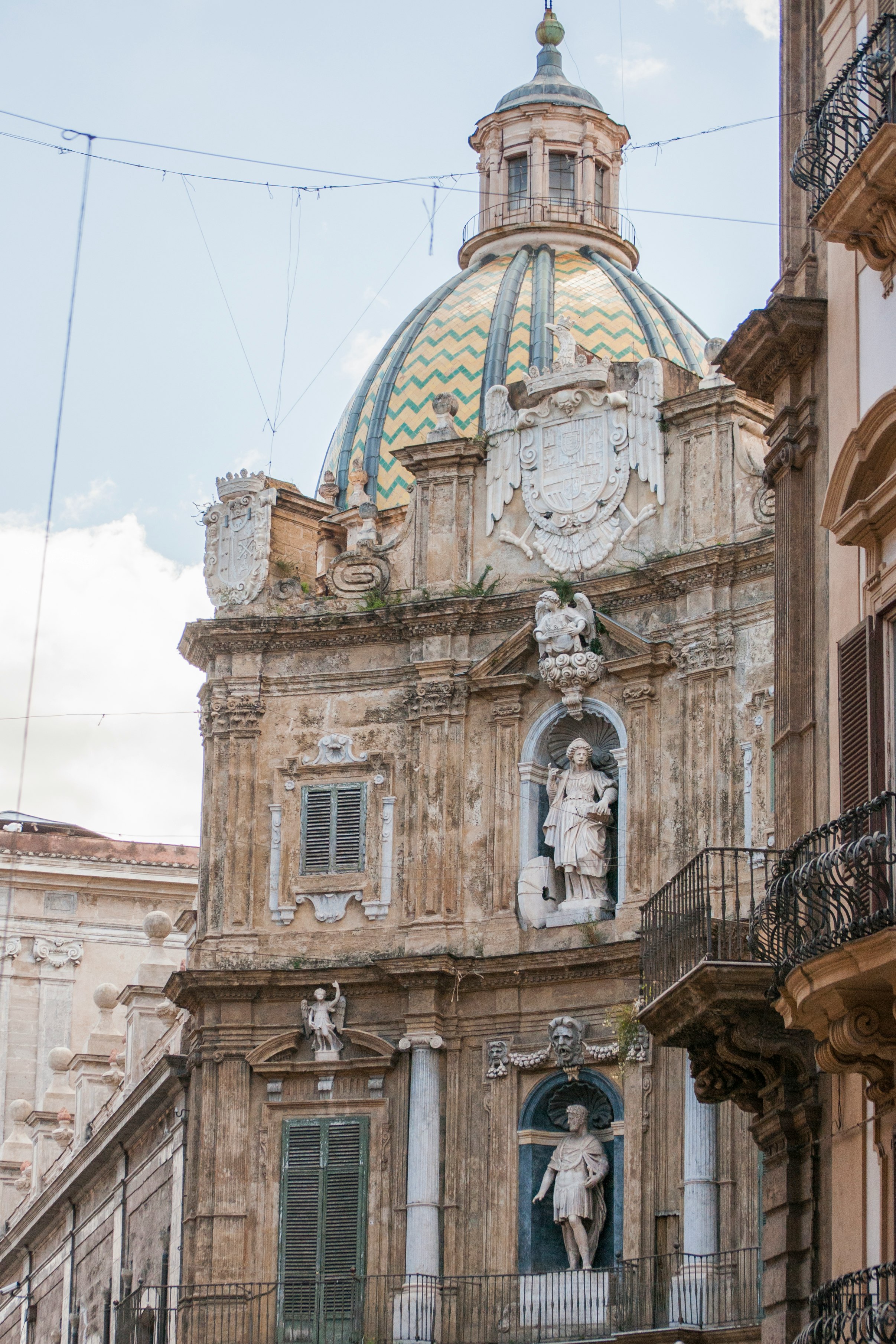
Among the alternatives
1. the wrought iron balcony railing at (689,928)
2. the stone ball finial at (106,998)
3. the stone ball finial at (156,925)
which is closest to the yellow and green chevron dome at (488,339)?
the stone ball finial at (156,925)

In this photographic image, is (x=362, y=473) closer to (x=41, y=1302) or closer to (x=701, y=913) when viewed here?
(x=41, y=1302)

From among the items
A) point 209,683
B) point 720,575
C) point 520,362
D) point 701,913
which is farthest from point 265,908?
point 701,913

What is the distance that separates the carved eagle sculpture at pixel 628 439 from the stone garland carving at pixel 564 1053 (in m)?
6.29

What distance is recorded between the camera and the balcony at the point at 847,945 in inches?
578

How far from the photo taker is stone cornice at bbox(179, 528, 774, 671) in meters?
29.9

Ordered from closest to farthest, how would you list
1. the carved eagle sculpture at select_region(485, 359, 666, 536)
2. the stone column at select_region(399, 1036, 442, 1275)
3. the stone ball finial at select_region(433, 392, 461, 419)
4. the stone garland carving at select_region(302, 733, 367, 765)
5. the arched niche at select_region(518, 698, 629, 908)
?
the stone column at select_region(399, 1036, 442, 1275) < the arched niche at select_region(518, 698, 629, 908) < the carved eagle sculpture at select_region(485, 359, 666, 536) < the stone garland carving at select_region(302, 733, 367, 765) < the stone ball finial at select_region(433, 392, 461, 419)

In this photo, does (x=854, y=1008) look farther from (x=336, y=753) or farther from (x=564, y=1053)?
(x=336, y=753)

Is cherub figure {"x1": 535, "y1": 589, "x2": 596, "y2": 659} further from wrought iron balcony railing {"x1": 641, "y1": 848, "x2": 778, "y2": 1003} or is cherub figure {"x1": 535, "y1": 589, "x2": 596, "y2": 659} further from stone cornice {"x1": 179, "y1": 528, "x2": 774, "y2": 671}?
wrought iron balcony railing {"x1": 641, "y1": 848, "x2": 778, "y2": 1003}

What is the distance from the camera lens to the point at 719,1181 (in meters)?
27.7

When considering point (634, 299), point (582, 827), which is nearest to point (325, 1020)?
point (582, 827)

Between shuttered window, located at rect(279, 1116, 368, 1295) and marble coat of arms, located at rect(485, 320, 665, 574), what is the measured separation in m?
7.22

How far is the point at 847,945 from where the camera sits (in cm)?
1459

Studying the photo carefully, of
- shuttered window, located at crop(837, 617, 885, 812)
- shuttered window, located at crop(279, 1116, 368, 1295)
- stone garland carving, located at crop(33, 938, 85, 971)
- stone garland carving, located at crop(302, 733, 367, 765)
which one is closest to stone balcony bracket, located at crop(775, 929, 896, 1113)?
shuttered window, located at crop(837, 617, 885, 812)

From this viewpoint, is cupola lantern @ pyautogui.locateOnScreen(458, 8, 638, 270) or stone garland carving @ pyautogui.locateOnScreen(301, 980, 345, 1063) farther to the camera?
cupola lantern @ pyautogui.locateOnScreen(458, 8, 638, 270)
